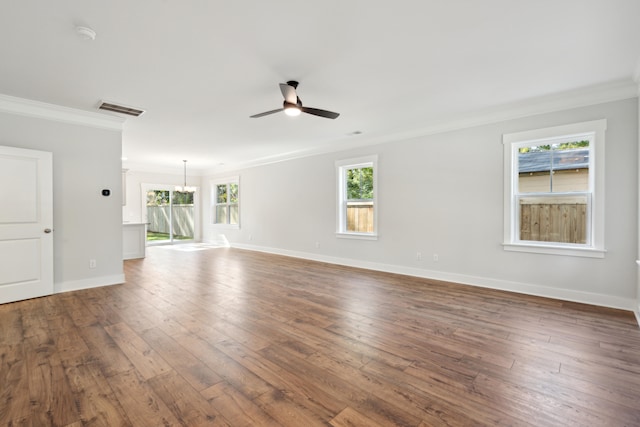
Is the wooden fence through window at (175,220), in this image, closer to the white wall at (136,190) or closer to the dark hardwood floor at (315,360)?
the white wall at (136,190)

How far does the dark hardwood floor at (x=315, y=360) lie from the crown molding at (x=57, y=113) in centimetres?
243

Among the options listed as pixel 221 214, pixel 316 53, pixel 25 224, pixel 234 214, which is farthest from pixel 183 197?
pixel 316 53

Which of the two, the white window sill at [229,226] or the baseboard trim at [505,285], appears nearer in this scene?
the baseboard trim at [505,285]

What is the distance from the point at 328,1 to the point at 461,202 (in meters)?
3.62

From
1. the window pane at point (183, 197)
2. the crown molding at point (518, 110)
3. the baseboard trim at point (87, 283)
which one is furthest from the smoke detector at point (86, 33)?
the window pane at point (183, 197)

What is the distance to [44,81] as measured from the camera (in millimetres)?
3248

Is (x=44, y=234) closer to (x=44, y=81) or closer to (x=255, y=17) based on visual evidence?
(x=44, y=81)

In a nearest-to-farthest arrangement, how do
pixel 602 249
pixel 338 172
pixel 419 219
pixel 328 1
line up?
pixel 328 1
pixel 602 249
pixel 419 219
pixel 338 172

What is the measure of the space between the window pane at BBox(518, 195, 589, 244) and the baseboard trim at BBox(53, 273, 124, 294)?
20.0ft

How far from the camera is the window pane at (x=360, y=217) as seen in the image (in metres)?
5.93

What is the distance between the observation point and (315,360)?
228 cm

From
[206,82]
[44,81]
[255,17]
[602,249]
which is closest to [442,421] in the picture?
[255,17]

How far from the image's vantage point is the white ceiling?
2.14m

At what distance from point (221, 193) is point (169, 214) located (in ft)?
6.17
